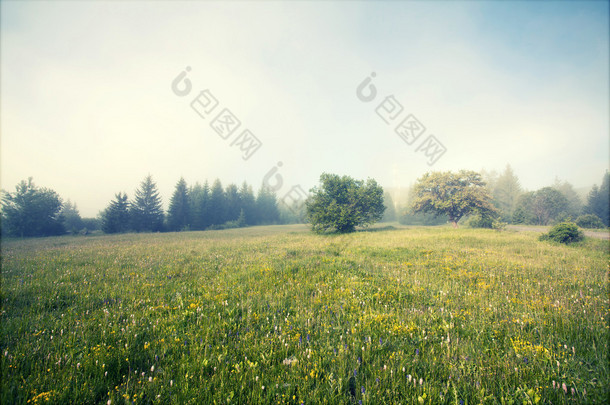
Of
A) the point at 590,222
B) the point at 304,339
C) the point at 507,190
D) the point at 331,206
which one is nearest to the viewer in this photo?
the point at 304,339

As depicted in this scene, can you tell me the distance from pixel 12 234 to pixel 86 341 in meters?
63.4

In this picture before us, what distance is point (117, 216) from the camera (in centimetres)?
4591

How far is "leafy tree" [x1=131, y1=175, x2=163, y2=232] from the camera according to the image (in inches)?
2021

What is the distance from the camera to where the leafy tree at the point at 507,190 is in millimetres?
64375

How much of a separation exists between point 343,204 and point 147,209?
50.1 meters

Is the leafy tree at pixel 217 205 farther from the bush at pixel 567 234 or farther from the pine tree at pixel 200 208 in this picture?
the bush at pixel 567 234

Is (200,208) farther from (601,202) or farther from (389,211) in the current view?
(601,202)

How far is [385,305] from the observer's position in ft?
16.8

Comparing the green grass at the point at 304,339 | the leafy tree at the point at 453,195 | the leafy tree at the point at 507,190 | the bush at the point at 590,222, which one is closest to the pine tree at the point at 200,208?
the leafy tree at the point at 453,195

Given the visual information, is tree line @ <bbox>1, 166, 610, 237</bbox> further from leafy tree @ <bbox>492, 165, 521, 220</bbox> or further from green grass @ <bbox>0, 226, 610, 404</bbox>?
green grass @ <bbox>0, 226, 610, 404</bbox>

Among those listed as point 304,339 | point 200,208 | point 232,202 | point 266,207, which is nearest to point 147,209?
point 200,208

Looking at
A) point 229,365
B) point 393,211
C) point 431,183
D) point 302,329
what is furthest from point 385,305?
point 393,211

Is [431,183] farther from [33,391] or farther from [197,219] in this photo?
[197,219]

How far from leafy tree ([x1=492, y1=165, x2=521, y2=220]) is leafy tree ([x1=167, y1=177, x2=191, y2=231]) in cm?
8996
